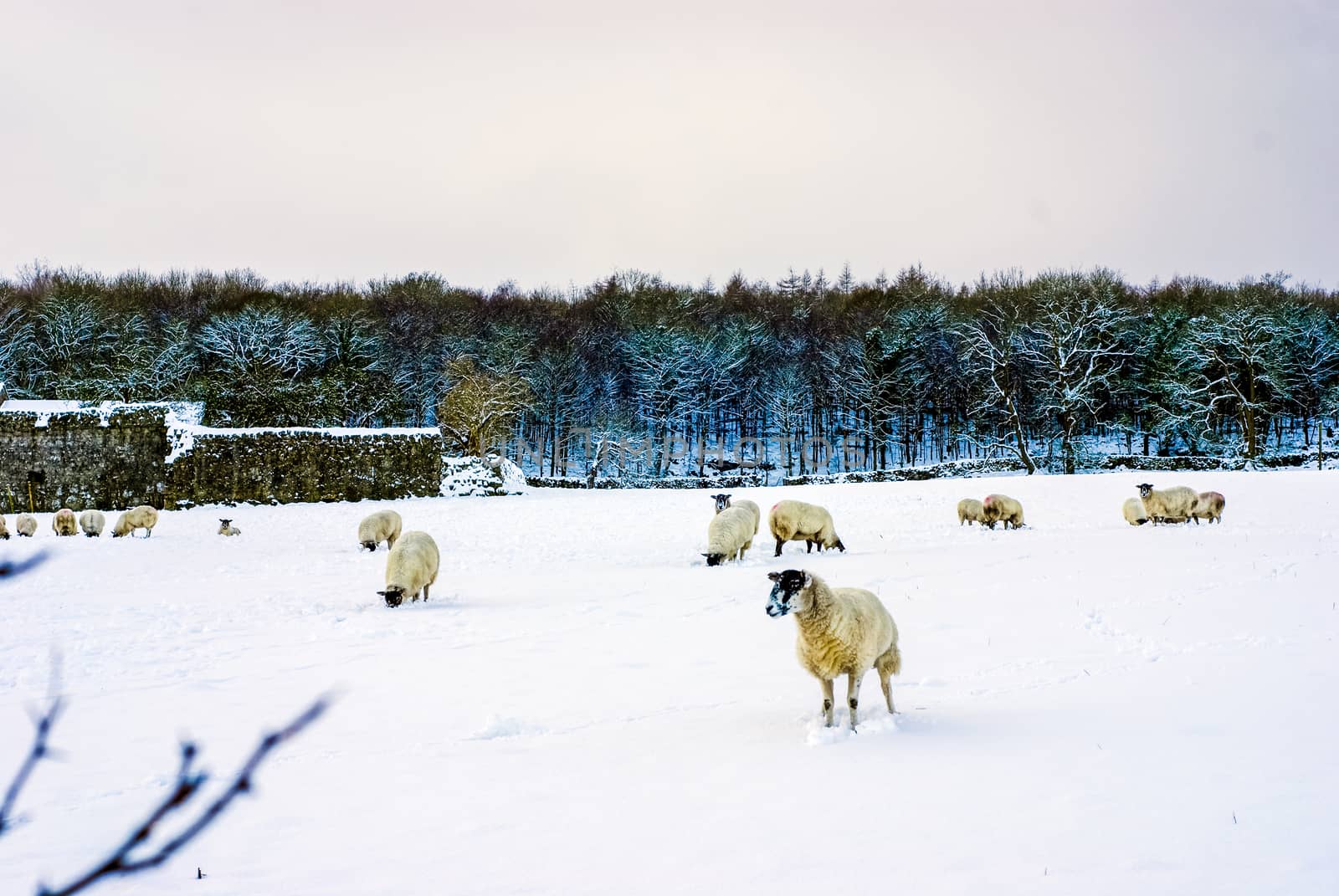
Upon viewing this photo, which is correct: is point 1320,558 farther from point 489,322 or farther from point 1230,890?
point 489,322

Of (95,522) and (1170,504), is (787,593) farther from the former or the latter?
(95,522)

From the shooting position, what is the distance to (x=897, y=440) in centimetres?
6456

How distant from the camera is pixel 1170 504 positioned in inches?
910

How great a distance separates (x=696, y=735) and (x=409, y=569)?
801cm

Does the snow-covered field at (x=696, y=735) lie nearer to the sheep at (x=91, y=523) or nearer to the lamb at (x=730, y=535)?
the lamb at (x=730, y=535)

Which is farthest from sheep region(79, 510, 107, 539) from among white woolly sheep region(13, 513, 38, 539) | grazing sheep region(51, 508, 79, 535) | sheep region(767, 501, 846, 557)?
sheep region(767, 501, 846, 557)

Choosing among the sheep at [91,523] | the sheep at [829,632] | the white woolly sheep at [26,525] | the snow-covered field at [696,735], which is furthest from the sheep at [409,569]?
the white woolly sheep at [26,525]

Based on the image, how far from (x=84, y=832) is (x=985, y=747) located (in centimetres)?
559

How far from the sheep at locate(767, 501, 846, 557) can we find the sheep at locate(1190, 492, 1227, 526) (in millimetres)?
10982

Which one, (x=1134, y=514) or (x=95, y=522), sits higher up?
(x=1134, y=514)

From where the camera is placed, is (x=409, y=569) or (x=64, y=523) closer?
(x=409, y=569)

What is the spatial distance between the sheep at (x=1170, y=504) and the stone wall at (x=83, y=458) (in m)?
33.5

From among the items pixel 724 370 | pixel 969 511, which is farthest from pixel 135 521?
pixel 724 370

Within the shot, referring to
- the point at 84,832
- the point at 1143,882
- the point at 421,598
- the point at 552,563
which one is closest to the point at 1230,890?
the point at 1143,882
